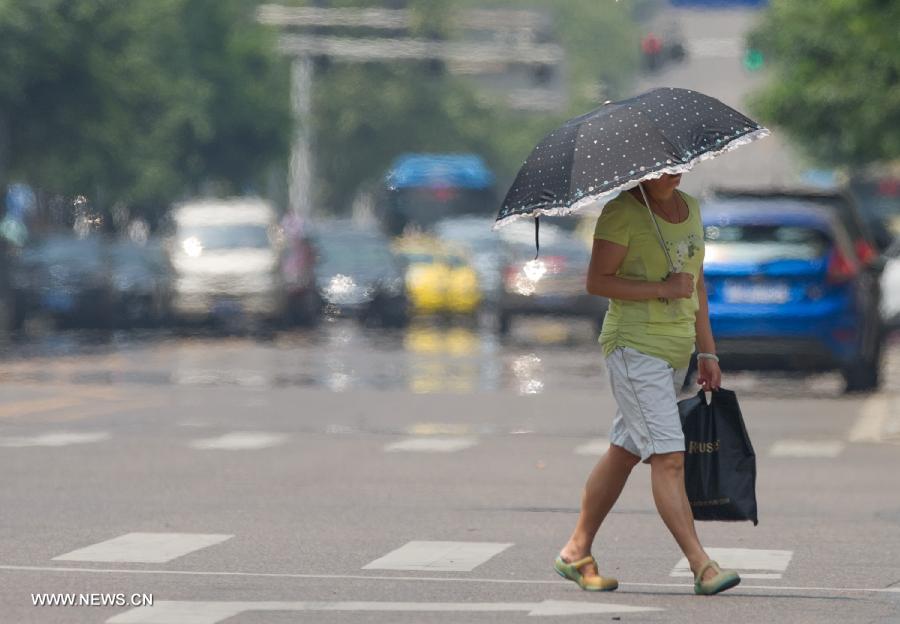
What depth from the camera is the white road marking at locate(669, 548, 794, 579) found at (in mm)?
9984

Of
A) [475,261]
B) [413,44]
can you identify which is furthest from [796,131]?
[413,44]

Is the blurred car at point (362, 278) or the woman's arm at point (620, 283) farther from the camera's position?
the blurred car at point (362, 278)

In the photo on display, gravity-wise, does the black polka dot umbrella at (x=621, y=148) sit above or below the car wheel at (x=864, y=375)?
above

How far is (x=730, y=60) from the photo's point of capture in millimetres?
166125

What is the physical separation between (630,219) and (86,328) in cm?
2856

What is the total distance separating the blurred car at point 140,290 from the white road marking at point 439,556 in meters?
27.0

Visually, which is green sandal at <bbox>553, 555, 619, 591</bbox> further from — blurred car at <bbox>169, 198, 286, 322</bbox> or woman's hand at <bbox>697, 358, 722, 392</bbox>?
blurred car at <bbox>169, 198, 286, 322</bbox>

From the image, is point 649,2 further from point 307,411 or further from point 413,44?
point 307,411

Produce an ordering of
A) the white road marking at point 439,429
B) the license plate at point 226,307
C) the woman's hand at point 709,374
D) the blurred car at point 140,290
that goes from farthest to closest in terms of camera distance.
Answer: the blurred car at point 140,290, the license plate at point 226,307, the white road marking at point 439,429, the woman's hand at point 709,374

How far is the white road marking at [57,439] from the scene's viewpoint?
53.2 ft

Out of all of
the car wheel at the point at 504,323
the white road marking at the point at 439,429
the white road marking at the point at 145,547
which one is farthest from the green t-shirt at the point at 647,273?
the car wheel at the point at 504,323

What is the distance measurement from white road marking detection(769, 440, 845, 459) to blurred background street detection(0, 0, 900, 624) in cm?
6

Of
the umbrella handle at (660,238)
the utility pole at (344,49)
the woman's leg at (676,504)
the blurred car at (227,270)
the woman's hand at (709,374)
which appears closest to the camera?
the woman's leg at (676,504)

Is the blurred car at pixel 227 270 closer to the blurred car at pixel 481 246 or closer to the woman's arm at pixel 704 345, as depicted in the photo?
the blurred car at pixel 481 246
